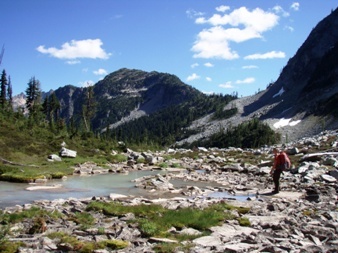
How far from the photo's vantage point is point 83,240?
33.9ft

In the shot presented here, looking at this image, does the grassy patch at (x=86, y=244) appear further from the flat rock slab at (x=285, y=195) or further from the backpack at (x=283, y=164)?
the backpack at (x=283, y=164)

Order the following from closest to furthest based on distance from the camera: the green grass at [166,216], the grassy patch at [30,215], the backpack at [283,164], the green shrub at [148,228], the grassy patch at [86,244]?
1. the grassy patch at [86,244]
2. the green shrub at [148,228]
3. the green grass at [166,216]
4. the grassy patch at [30,215]
5. the backpack at [283,164]

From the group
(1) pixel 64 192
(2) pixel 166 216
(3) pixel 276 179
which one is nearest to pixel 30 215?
(2) pixel 166 216

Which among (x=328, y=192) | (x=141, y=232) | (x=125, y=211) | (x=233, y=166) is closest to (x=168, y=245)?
(x=141, y=232)

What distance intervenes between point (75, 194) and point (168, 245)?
1278cm

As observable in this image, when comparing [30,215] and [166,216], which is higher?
[30,215]

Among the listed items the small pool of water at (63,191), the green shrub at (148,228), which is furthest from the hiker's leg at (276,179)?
the green shrub at (148,228)

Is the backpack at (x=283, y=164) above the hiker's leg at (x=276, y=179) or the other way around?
above

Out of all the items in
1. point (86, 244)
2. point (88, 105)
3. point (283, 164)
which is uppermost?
point (88, 105)

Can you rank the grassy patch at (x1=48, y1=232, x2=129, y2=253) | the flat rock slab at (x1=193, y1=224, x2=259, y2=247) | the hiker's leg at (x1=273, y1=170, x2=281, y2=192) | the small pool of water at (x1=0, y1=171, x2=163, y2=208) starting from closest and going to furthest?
the grassy patch at (x1=48, y1=232, x2=129, y2=253) < the flat rock slab at (x1=193, y1=224, x2=259, y2=247) < the small pool of water at (x1=0, y1=171, x2=163, y2=208) < the hiker's leg at (x1=273, y1=170, x2=281, y2=192)

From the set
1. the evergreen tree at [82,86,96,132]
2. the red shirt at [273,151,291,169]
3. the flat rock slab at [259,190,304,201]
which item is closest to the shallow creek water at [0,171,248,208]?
the flat rock slab at [259,190,304,201]

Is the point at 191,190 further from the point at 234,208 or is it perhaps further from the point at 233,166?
the point at 233,166

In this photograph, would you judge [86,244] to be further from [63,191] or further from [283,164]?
[283,164]

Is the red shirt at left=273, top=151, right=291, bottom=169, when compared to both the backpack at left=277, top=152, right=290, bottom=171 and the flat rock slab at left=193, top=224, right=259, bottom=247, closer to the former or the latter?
the backpack at left=277, top=152, right=290, bottom=171
